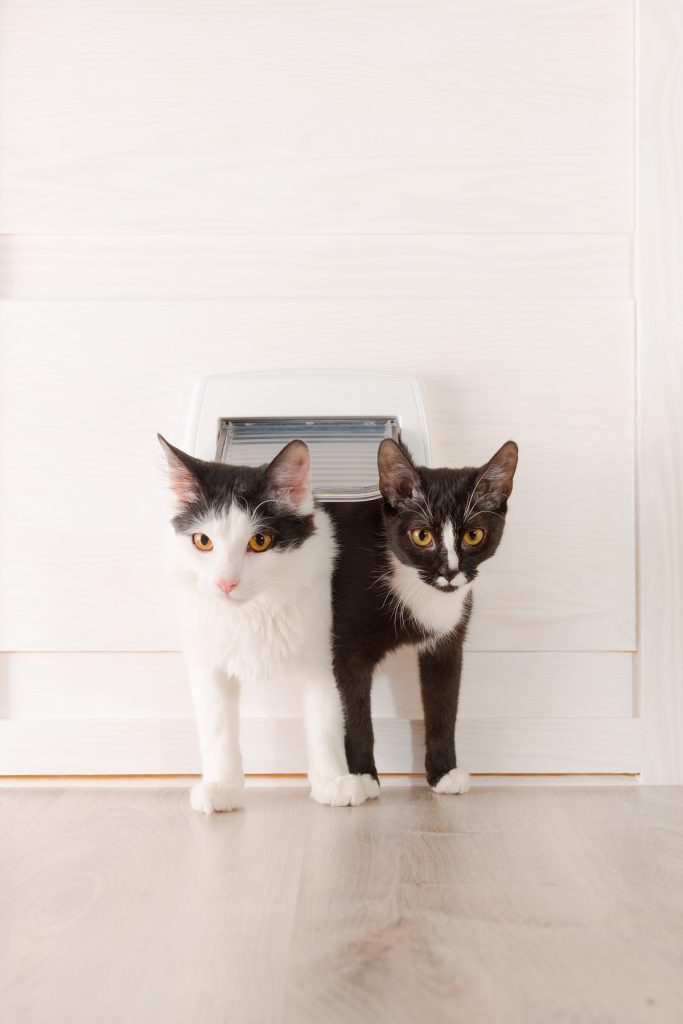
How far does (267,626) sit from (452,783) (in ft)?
1.41

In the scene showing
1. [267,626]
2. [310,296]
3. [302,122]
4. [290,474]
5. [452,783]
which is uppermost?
[302,122]

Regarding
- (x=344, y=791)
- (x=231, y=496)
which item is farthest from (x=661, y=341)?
(x=344, y=791)

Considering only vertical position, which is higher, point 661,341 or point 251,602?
point 661,341

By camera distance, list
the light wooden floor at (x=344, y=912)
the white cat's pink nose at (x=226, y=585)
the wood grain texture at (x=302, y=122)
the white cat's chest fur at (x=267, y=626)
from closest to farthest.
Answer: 1. the light wooden floor at (x=344, y=912)
2. the white cat's pink nose at (x=226, y=585)
3. the white cat's chest fur at (x=267, y=626)
4. the wood grain texture at (x=302, y=122)

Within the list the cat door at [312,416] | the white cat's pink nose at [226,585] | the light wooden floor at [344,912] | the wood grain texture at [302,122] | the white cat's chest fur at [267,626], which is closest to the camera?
the light wooden floor at [344,912]

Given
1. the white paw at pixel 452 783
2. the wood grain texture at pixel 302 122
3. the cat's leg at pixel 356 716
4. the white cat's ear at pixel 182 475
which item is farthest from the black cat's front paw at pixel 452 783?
the wood grain texture at pixel 302 122

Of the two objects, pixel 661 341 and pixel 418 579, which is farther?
pixel 661 341

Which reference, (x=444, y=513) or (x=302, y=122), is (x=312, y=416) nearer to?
(x=444, y=513)

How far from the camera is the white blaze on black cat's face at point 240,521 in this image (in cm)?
133

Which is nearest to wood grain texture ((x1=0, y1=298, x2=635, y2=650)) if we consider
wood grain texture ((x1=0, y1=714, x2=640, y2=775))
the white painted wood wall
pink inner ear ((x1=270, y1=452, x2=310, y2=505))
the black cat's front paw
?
the white painted wood wall

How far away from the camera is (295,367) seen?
167 cm

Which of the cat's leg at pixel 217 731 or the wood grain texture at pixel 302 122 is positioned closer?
the cat's leg at pixel 217 731

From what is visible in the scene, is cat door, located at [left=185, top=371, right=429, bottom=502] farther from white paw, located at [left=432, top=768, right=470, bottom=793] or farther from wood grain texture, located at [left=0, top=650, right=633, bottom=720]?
white paw, located at [left=432, top=768, right=470, bottom=793]

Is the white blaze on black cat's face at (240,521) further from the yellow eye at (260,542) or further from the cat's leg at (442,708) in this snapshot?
the cat's leg at (442,708)
